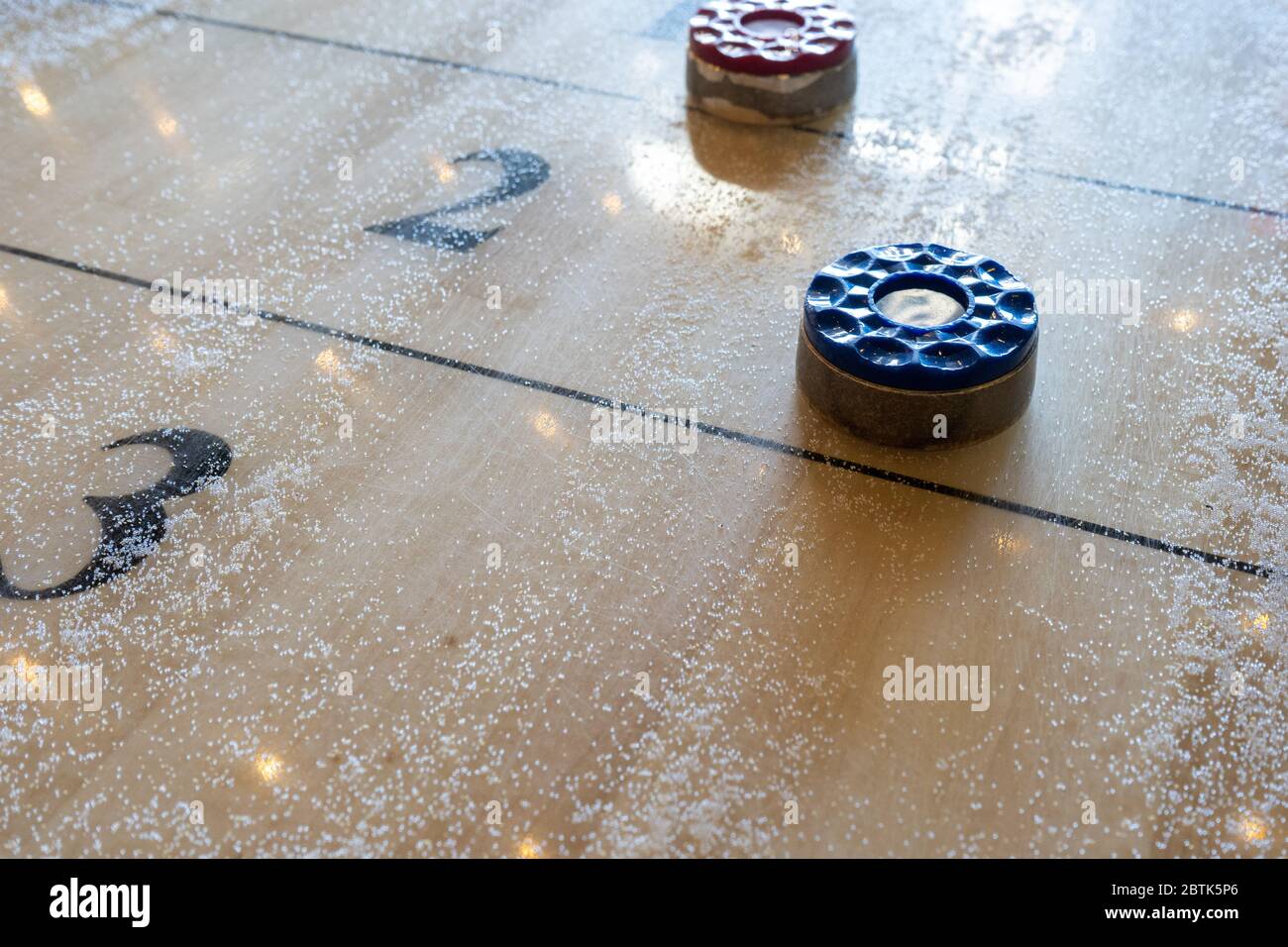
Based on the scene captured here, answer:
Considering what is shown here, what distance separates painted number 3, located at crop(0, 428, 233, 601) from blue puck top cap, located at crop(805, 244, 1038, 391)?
96 cm

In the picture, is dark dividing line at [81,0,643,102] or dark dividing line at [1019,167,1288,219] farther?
dark dividing line at [81,0,643,102]

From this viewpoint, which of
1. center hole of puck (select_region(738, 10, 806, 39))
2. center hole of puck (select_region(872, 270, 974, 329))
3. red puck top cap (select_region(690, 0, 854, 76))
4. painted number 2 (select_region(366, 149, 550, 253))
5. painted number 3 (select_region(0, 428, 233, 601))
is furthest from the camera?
center hole of puck (select_region(738, 10, 806, 39))

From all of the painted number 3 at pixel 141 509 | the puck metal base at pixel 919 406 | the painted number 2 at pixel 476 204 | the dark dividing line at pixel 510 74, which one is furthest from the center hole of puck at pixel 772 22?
the painted number 3 at pixel 141 509

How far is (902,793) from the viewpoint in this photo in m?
1.32

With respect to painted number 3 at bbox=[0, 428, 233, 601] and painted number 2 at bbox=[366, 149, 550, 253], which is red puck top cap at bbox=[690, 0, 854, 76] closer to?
painted number 2 at bbox=[366, 149, 550, 253]

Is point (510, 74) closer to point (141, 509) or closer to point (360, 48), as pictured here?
point (360, 48)

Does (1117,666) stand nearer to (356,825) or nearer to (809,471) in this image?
(809,471)

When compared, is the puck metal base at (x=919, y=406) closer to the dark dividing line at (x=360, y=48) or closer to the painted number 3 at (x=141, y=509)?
the painted number 3 at (x=141, y=509)

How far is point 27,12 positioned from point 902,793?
3.02m

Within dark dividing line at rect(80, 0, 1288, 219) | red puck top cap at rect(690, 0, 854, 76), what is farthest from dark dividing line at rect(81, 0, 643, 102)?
red puck top cap at rect(690, 0, 854, 76)

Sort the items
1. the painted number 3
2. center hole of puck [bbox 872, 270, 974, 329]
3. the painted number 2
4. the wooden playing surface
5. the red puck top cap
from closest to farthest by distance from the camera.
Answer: the wooden playing surface
the painted number 3
center hole of puck [bbox 872, 270, 974, 329]
the painted number 2
the red puck top cap

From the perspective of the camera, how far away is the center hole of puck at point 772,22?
2.54 meters

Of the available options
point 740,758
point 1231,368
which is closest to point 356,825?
point 740,758

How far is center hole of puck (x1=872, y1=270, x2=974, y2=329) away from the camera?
173 cm
